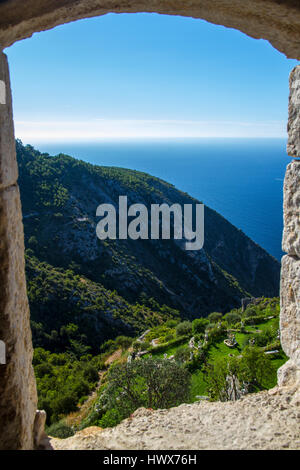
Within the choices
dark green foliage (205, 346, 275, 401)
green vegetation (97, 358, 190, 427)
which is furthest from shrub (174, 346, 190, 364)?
green vegetation (97, 358, 190, 427)

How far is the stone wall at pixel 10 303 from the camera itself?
2.04m

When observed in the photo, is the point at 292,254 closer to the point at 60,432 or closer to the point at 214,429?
the point at 214,429

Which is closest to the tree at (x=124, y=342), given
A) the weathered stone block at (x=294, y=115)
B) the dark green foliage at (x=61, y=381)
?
the dark green foliage at (x=61, y=381)

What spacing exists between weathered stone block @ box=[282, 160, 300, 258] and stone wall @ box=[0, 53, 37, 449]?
217 cm

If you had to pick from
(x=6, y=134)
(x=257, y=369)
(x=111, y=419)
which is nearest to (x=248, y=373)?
(x=257, y=369)

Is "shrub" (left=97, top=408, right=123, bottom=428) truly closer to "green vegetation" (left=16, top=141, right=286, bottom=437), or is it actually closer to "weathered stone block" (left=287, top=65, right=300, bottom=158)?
"green vegetation" (left=16, top=141, right=286, bottom=437)

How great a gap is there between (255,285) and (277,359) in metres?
40.3

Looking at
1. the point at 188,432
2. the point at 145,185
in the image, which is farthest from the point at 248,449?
the point at 145,185

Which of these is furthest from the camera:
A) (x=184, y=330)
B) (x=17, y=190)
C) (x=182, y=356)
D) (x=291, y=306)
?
(x=184, y=330)

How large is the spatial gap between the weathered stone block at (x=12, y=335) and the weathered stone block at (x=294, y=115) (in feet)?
7.17

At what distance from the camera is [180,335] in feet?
67.5

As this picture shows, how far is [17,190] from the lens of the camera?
2.36 metres

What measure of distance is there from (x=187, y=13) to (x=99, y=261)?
30.3m
